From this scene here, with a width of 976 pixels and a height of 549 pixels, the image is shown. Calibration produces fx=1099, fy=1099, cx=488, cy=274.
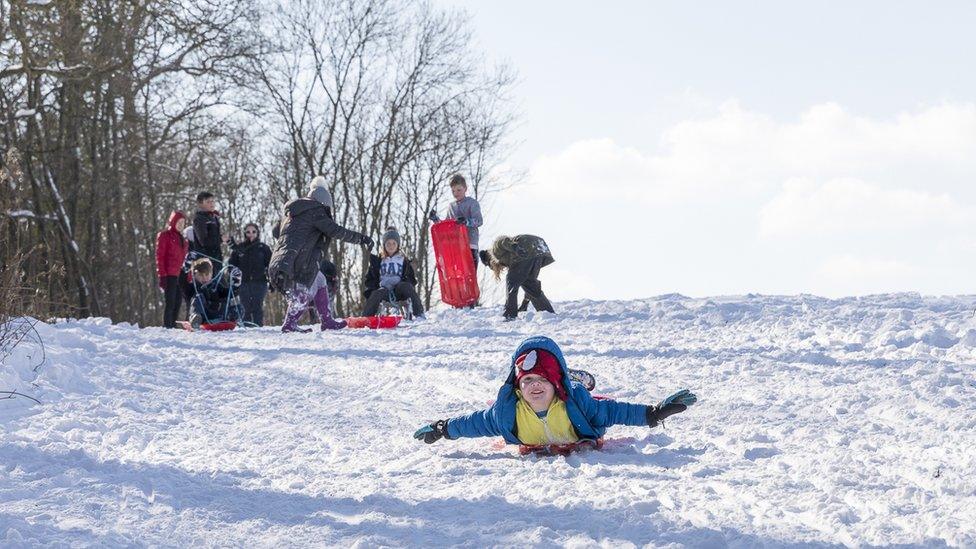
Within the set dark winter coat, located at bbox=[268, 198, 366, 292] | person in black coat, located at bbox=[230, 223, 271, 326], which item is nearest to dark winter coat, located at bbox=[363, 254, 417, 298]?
person in black coat, located at bbox=[230, 223, 271, 326]

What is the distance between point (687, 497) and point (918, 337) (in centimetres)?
545

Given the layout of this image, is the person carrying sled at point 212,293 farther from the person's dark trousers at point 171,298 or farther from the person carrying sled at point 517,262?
the person carrying sled at point 517,262

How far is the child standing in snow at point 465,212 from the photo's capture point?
1512 centimetres

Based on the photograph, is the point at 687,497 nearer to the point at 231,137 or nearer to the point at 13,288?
the point at 13,288

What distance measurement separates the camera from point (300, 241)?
40.5 feet

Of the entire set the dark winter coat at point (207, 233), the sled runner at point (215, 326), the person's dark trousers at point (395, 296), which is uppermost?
the dark winter coat at point (207, 233)

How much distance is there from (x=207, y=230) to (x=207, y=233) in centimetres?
4

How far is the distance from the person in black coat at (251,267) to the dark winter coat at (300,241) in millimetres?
3061

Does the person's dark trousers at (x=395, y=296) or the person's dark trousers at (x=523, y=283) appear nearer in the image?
the person's dark trousers at (x=523, y=283)

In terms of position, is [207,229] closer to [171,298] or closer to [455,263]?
[171,298]

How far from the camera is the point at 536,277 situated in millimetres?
13031

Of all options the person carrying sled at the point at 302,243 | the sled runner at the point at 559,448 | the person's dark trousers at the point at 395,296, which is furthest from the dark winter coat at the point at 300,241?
the sled runner at the point at 559,448

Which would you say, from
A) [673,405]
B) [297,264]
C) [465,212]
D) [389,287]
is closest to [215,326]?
[389,287]

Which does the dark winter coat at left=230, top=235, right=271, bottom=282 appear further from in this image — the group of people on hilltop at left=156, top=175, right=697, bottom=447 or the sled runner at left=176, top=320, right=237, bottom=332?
the sled runner at left=176, top=320, right=237, bottom=332
